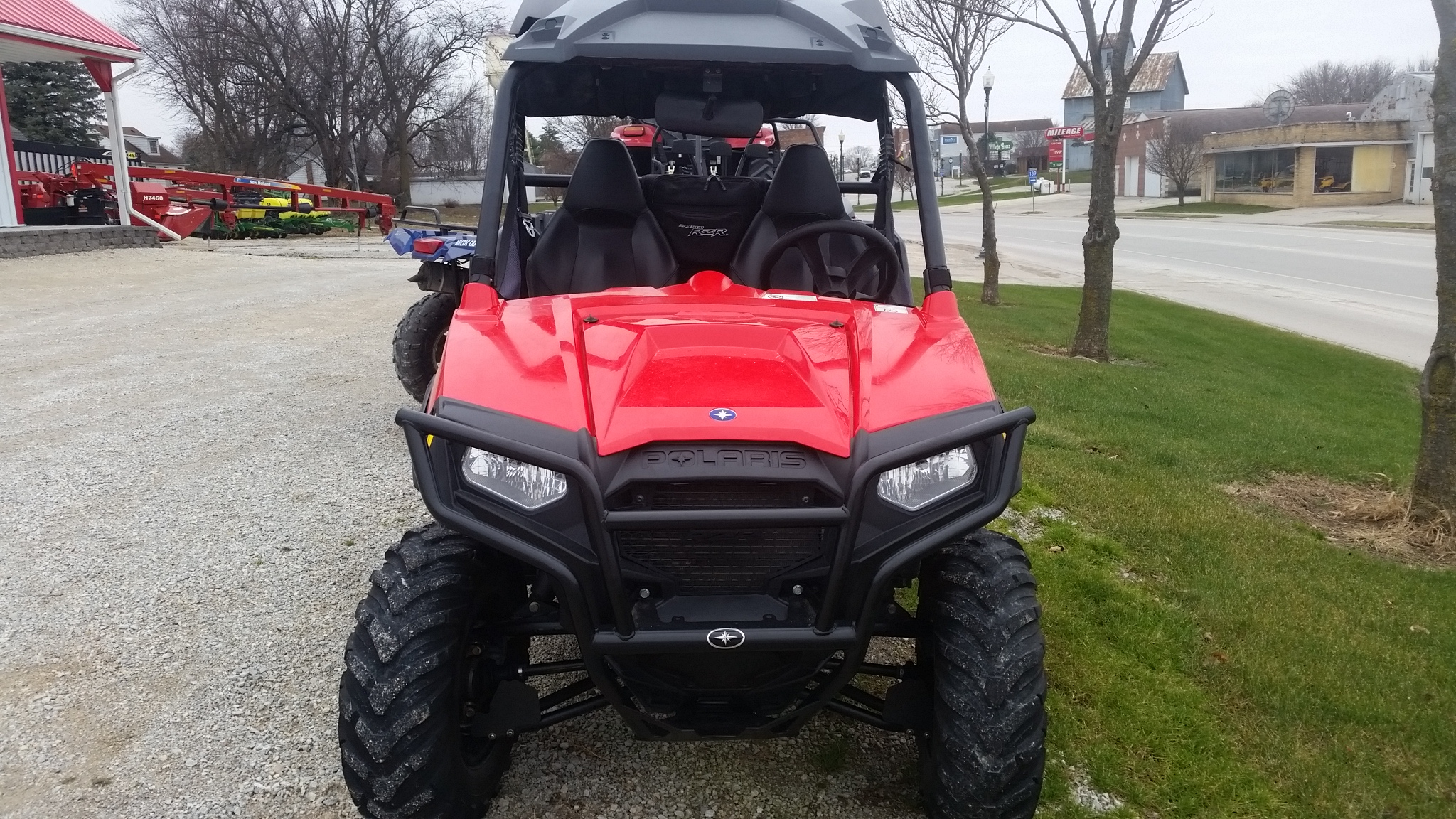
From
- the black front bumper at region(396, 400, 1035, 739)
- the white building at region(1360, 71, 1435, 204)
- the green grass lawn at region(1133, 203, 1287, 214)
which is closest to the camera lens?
the black front bumper at region(396, 400, 1035, 739)

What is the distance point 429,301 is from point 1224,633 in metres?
4.75

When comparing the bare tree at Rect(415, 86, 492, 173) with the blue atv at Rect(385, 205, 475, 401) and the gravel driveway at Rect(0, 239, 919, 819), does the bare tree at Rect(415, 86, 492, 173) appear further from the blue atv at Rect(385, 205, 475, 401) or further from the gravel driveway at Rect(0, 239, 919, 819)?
the blue atv at Rect(385, 205, 475, 401)

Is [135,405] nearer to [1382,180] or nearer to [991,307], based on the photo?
[991,307]

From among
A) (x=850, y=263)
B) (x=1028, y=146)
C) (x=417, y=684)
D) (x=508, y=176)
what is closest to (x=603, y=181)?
(x=508, y=176)

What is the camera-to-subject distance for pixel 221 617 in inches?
149

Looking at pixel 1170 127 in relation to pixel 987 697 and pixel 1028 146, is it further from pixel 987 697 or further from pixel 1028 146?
pixel 987 697

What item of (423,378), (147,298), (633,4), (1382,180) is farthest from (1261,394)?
(1382,180)

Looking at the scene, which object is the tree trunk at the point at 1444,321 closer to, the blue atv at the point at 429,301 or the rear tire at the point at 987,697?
the rear tire at the point at 987,697

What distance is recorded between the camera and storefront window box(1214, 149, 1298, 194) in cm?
4984

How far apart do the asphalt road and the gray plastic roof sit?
35.5 feet

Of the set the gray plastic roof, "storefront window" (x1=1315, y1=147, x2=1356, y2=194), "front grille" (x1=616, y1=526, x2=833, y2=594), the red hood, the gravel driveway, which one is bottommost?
the gravel driveway

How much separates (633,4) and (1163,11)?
791cm

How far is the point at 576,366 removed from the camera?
245 cm

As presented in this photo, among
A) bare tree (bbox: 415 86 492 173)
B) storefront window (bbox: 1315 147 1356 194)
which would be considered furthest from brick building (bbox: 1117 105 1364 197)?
bare tree (bbox: 415 86 492 173)
